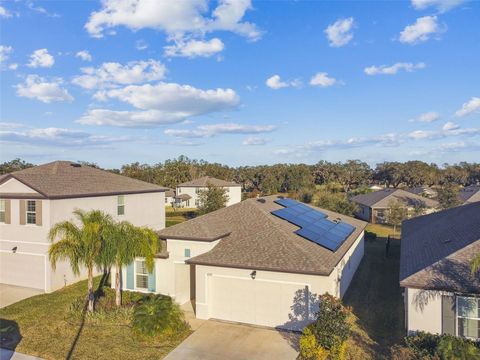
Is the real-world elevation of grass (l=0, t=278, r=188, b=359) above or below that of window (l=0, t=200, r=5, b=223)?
below

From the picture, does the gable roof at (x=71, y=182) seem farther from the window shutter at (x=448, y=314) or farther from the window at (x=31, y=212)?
the window shutter at (x=448, y=314)

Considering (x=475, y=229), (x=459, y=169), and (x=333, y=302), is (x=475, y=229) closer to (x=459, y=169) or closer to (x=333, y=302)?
(x=333, y=302)

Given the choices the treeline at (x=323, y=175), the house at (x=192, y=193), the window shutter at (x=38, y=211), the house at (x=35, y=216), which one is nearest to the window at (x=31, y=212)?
the house at (x=35, y=216)

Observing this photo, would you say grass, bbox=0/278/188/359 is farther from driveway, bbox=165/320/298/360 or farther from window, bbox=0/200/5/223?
window, bbox=0/200/5/223

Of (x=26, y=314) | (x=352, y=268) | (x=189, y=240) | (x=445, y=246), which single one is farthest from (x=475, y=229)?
(x=26, y=314)

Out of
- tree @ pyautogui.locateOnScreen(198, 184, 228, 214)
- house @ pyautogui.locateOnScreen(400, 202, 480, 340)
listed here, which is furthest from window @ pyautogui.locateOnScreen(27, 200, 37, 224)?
tree @ pyautogui.locateOnScreen(198, 184, 228, 214)

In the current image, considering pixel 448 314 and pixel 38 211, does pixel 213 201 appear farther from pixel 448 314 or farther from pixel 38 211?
pixel 448 314
